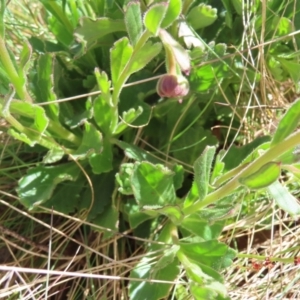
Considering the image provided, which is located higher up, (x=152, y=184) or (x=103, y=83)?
(x=103, y=83)

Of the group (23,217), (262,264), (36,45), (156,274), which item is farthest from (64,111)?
(262,264)

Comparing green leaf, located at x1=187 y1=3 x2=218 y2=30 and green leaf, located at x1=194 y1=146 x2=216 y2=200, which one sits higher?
green leaf, located at x1=187 y1=3 x2=218 y2=30

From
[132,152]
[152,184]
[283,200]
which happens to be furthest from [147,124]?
[283,200]

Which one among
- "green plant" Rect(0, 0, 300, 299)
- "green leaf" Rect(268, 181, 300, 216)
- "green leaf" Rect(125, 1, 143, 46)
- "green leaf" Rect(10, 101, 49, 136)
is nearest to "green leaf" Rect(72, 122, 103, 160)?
"green plant" Rect(0, 0, 300, 299)

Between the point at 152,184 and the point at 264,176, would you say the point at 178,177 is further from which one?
the point at 264,176

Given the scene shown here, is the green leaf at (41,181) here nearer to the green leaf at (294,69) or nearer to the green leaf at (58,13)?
the green leaf at (58,13)

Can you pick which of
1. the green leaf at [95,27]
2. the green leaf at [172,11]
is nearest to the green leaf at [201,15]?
the green leaf at [95,27]

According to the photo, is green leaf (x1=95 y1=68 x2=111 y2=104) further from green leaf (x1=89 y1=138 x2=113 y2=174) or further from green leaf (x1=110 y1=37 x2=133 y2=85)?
green leaf (x1=89 y1=138 x2=113 y2=174)

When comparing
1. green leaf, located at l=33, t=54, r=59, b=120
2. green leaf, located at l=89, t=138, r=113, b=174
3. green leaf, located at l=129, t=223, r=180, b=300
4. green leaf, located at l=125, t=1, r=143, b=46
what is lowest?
green leaf, located at l=129, t=223, r=180, b=300
